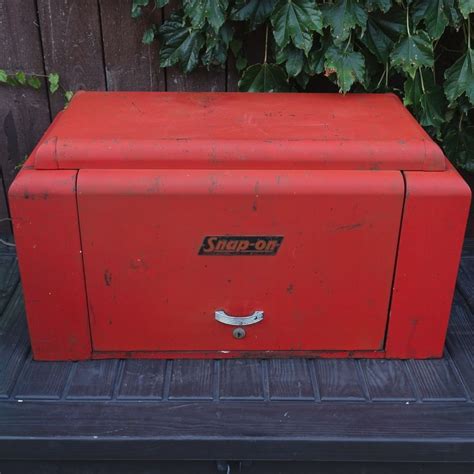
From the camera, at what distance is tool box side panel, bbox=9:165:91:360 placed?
1157 millimetres

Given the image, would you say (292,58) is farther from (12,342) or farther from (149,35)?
(12,342)

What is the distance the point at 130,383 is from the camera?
128 cm

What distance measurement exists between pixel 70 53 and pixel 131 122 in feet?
1.90

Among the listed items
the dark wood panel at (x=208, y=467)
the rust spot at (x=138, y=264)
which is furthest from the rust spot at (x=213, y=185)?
the dark wood panel at (x=208, y=467)

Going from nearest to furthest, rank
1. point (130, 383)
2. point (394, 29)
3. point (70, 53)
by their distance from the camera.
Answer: point (130, 383)
point (394, 29)
point (70, 53)

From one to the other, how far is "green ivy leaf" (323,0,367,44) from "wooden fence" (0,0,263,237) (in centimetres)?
28

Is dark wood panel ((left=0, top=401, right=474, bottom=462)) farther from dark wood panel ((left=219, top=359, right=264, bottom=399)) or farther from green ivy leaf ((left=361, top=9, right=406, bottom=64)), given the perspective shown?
green ivy leaf ((left=361, top=9, right=406, bottom=64))

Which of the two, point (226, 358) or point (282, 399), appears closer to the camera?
point (282, 399)

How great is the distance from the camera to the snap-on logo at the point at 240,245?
1.21 m

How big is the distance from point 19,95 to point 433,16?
1.18 meters

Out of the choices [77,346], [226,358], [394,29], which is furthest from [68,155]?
[394,29]

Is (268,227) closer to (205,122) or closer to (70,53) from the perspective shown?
(205,122)

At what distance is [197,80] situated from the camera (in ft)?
5.98

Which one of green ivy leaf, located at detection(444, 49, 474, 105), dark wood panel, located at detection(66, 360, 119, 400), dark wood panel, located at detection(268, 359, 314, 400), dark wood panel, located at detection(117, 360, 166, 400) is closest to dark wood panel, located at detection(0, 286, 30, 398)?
dark wood panel, located at detection(66, 360, 119, 400)
